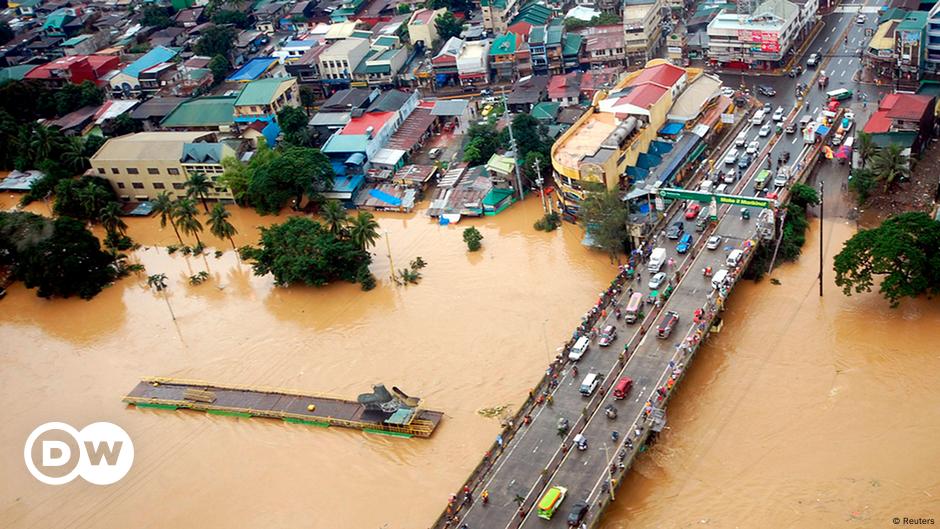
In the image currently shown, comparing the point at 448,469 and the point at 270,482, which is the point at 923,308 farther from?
the point at 270,482

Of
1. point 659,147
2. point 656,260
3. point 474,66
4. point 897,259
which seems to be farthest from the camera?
point 474,66

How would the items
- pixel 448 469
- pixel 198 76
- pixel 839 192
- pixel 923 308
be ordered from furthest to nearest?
pixel 198 76 < pixel 839 192 < pixel 923 308 < pixel 448 469

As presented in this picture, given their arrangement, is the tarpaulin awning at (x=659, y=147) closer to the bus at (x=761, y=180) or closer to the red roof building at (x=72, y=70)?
the bus at (x=761, y=180)

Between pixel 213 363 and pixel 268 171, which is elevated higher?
pixel 268 171

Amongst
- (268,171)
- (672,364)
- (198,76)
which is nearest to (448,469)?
(672,364)

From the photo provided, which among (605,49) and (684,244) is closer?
(684,244)

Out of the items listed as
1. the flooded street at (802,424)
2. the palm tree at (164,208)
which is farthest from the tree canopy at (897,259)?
the palm tree at (164,208)

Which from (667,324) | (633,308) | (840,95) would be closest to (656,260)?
(633,308)

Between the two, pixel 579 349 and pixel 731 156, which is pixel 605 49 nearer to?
pixel 731 156
